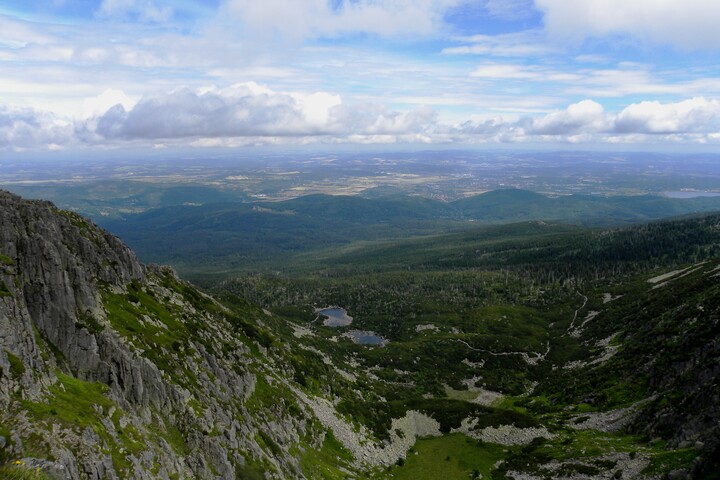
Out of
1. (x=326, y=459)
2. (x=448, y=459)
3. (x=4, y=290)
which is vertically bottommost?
(x=448, y=459)

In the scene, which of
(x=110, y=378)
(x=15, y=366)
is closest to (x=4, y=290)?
(x=15, y=366)

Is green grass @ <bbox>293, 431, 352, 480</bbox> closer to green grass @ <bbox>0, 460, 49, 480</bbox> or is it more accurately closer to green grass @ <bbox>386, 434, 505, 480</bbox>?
green grass @ <bbox>386, 434, 505, 480</bbox>

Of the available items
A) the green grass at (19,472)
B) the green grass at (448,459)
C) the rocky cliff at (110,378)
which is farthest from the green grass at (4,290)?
the green grass at (448,459)

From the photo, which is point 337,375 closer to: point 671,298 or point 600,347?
point 600,347

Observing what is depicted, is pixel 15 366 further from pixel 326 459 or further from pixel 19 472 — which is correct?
pixel 326 459

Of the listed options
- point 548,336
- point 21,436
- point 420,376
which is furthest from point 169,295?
point 548,336

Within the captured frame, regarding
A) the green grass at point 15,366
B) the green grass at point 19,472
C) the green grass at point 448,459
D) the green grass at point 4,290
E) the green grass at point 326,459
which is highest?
the green grass at point 4,290

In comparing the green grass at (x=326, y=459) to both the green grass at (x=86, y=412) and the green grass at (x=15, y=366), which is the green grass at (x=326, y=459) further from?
the green grass at (x=15, y=366)

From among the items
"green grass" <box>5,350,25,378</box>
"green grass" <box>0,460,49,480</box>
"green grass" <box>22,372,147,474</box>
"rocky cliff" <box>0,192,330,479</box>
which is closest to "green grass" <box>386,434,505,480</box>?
"rocky cliff" <box>0,192,330,479</box>

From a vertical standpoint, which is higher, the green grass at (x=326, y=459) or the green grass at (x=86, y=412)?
the green grass at (x=86, y=412)
